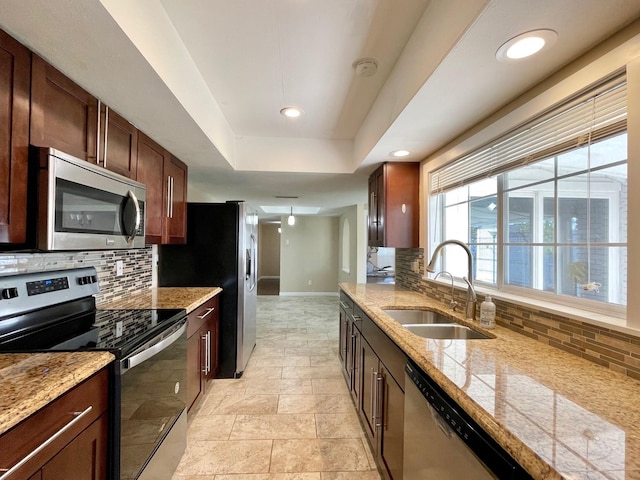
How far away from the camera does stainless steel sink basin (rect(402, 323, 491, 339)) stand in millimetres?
1736

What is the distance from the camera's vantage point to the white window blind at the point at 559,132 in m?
1.10

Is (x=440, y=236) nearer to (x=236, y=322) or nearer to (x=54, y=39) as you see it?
(x=236, y=322)

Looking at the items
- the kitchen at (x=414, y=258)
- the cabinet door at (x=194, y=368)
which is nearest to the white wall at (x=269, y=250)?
the kitchen at (x=414, y=258)

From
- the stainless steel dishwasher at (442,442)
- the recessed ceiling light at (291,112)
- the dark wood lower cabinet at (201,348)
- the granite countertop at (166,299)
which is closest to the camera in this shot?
the stainless steel dishwasher at (442,442)

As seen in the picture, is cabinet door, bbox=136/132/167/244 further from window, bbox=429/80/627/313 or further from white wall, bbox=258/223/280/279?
white wall, bbox=258/223/280/279

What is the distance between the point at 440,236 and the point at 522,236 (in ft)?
3.00

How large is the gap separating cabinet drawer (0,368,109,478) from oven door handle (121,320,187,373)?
0.08 m

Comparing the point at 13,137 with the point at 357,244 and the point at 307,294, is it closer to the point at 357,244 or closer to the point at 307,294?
the point at 357,244

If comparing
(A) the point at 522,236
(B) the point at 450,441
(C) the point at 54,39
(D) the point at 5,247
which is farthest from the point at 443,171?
(D) the point at 5,247

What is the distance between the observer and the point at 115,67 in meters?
Result: 1.29

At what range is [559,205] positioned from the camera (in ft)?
4.61

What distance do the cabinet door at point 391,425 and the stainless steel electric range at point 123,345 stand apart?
3.88ft

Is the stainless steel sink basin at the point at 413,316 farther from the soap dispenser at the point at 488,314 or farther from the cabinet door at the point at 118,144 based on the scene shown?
the cabinet door at the point at 118,144

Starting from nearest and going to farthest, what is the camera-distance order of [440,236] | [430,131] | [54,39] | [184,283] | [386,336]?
[54,39], [386,336], [430,131], [440,236], [184,283]
